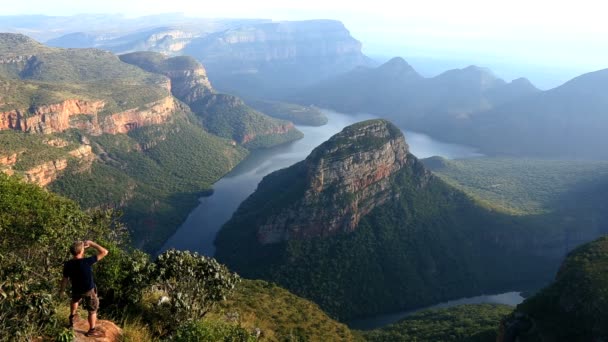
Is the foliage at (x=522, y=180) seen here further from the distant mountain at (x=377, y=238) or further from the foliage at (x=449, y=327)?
the foliage at (x=449, y=327)

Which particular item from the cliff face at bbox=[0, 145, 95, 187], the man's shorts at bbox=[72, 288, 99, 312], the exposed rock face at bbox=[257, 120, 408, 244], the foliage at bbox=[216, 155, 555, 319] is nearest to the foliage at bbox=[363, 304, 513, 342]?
the foliage at bbox=[216, 155, 555, 319]

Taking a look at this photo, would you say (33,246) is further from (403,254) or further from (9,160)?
(403,254)

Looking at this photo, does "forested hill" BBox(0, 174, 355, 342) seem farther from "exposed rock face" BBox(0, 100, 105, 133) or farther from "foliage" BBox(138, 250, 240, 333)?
"exposed rock face" BBox(0, 100, 105, 133)

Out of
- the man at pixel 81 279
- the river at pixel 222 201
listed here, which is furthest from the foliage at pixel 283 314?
the river at pixel 222 201

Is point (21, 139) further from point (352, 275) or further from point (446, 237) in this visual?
point (446, 237)

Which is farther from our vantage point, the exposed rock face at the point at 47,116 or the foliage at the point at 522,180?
the foliage at the point at 522,180

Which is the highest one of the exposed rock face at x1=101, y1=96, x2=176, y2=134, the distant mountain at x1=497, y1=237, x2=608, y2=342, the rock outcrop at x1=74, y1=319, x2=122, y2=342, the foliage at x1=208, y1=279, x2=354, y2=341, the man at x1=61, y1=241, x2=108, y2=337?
the man at x1=61, y1=241, x2=108, y2=337
